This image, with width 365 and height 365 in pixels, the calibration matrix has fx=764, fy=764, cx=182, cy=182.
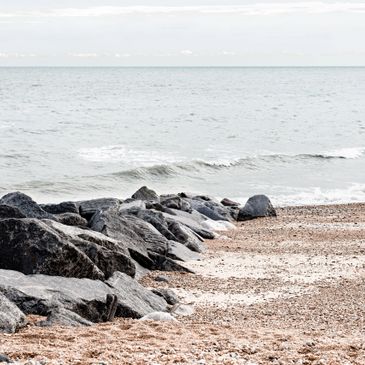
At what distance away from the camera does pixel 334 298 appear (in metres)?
11.3

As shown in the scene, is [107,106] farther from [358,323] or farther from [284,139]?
[358,323]

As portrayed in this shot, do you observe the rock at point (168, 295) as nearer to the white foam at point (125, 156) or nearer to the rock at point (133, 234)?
the rock at point (133, 234)

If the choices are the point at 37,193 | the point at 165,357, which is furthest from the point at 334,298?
the point at 37,193

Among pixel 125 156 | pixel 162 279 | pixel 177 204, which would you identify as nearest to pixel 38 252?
pixel 162 279

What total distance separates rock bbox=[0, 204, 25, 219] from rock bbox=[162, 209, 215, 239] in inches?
162

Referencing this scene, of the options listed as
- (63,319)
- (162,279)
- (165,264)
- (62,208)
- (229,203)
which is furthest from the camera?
(229,203)

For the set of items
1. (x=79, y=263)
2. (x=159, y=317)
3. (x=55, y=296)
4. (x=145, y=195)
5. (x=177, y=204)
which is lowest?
(x=145, y=195)

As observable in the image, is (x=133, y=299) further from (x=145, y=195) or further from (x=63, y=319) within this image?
(x=145, y=195)

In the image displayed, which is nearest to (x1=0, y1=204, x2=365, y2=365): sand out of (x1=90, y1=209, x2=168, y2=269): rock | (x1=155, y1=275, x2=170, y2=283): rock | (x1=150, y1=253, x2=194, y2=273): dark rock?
(x1=155, y1=275, x2=170, y2=283): rock

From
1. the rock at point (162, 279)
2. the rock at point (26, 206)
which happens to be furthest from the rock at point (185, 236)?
the rock at point (26, 206)

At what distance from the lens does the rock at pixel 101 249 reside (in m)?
11.0

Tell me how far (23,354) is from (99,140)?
3666cm

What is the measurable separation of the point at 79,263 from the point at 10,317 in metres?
2.08

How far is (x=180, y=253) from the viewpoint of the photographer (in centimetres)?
1413
